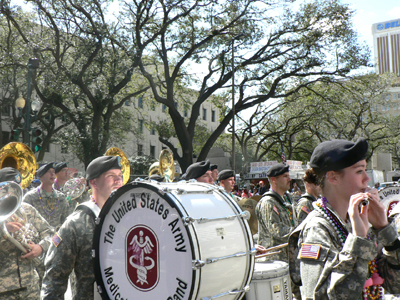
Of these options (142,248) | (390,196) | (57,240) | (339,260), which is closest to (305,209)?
(390,196)

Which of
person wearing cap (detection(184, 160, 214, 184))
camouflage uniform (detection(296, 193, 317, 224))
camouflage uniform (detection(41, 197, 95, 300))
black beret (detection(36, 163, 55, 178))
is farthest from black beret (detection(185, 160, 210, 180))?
camouflage uniform (detection(41, 197, 95, 300))

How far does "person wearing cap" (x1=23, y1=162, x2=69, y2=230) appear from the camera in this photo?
21.9ft

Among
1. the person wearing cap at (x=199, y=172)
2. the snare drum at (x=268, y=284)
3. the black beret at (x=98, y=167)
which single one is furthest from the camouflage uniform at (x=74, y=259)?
the person wearing cap at (x=199, y=172)

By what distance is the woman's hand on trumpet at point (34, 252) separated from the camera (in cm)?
340

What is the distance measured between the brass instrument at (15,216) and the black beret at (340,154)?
216 cm

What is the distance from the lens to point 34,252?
11.2ft

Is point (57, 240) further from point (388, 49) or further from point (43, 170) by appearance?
point (388, 49)

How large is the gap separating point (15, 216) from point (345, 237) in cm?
270

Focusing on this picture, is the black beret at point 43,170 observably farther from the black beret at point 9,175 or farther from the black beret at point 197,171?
the black beret at point 9,175

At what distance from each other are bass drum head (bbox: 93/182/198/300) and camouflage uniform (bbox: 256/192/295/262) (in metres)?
2.47

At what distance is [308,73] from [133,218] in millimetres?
19361

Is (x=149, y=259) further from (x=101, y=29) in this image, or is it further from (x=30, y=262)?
(x=101, y=29)

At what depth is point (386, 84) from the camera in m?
32.3

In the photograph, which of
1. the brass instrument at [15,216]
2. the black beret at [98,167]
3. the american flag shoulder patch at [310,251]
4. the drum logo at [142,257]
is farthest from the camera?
the black beret at [98,167]
